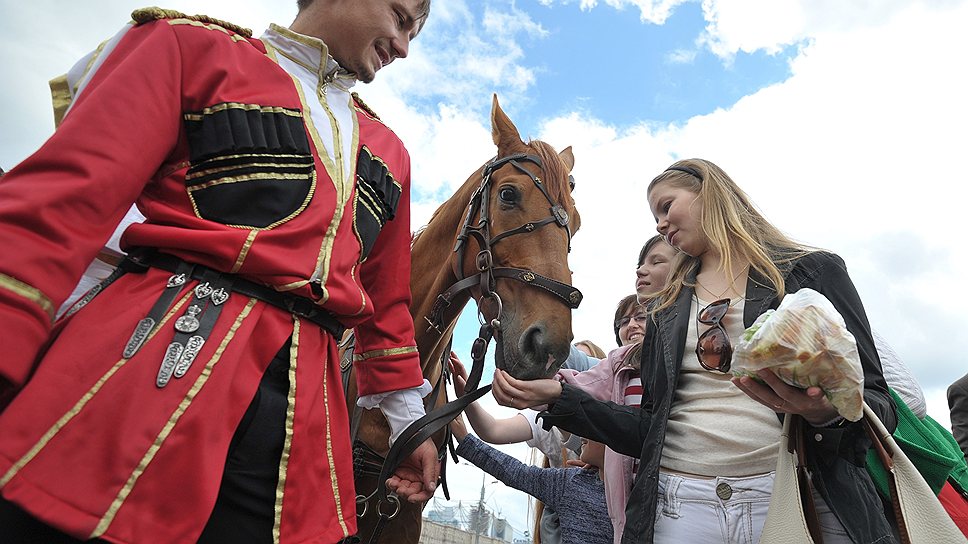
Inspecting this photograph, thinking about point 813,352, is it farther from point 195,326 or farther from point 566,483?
point 566,483

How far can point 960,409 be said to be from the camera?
4.52 meters

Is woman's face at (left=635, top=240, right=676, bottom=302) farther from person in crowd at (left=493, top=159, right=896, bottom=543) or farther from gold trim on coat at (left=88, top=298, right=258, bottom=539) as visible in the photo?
gold trim on coat at (left=88, top=298, right=258, bottom=539)

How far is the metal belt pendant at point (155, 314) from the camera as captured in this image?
4.17 ft

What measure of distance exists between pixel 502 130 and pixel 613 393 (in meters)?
1.64

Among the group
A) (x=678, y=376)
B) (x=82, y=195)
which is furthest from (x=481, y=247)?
(x=82, y=195)

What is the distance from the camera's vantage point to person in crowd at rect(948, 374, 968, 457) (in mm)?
4395

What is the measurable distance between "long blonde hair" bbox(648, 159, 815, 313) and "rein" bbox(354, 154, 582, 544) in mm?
490

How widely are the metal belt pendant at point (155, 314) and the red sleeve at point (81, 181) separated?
154 mm

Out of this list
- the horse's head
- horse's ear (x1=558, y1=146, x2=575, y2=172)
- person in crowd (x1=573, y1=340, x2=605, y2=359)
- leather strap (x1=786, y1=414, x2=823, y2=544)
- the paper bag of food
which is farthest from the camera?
person in crowd (x1=573, y1=340, x2=605, y2=359)

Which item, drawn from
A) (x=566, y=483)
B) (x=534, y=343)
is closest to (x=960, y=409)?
(x=566, y=483)

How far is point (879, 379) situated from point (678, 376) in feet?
2.20

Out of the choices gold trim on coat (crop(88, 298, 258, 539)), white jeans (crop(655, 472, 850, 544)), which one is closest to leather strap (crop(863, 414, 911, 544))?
white jeans (crop(655, 472, 850, 544))

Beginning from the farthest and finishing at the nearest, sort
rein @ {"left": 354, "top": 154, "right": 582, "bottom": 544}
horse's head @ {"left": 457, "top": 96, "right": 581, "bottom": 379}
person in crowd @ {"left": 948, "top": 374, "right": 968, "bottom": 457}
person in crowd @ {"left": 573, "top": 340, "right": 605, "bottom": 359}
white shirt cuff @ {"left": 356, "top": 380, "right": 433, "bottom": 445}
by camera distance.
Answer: person in crowd @ {"left": 573, "top": 340, "right": 605, "bottom": 359} < person in crowd @ {"left": 948, "top": 374, "right": 968, "bottom": 457} < horse's head @ {"left": 457, "top": 96, "right": 581, "bottom": 379} < rein @ {"left": 354, "top": 154, "right": 582, "bottom": 544} < white shirt cuff @ {"left": 356, "top": 380, "right": 433, "bottom": 445}

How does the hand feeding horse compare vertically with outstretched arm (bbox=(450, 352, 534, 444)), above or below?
above
